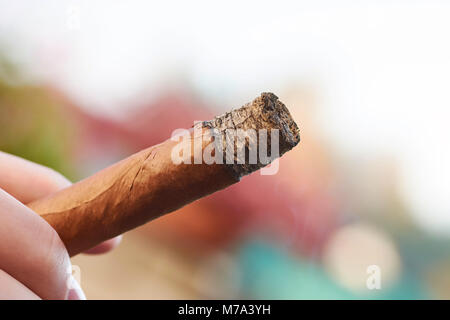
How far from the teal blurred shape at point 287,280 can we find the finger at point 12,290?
1.53m

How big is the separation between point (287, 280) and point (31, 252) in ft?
5.52

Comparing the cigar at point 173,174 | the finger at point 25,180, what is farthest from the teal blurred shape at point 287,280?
the cigar at point 173,174

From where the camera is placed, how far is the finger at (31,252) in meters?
0.44

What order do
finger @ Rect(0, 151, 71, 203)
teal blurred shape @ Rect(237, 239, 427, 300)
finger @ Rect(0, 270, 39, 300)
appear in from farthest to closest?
teal blurred shape @ Rect(237, 239, 427, 300)
finger @ Rect(0, 151, 71, 203)
finger @ Rect(0, 270, 39, 300)

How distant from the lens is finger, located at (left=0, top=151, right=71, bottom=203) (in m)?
0.70

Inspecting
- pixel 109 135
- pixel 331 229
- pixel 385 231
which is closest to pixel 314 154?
pixel 331 229

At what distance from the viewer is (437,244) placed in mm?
2039

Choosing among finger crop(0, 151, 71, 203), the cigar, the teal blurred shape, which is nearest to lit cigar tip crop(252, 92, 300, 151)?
the cigar

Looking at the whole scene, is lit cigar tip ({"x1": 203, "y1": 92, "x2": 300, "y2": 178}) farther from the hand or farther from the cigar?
the hand

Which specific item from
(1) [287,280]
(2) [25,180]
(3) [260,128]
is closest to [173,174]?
(3) [260,128]

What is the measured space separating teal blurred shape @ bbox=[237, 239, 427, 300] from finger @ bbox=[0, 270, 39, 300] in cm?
153

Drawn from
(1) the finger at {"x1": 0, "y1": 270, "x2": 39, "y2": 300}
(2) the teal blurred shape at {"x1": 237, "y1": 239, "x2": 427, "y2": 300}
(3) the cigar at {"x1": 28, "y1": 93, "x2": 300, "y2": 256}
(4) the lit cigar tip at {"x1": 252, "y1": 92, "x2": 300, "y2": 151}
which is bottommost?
(1) the finger at {"x1": 0, "y1": 270, "x2": 39, "y2": 300}

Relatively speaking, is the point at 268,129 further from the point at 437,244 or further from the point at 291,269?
the point at 437,244

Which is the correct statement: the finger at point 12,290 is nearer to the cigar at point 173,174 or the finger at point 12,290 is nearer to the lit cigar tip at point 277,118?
the cigar at point 173,174
